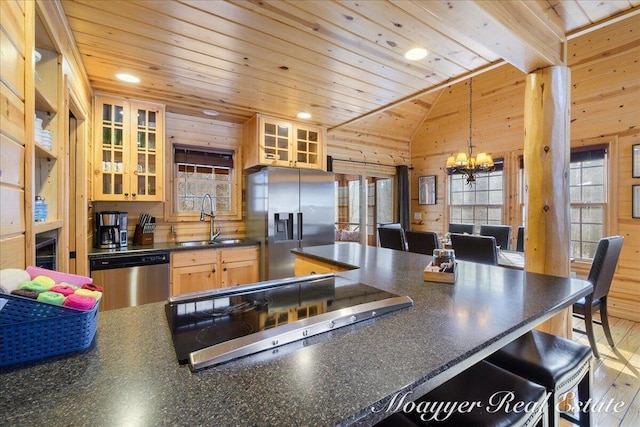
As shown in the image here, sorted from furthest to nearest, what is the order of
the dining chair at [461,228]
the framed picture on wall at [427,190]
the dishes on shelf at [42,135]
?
the framed picture on wall at [427,190] < the dining chair at [461,228] < the dishes on shelf at [42,135]

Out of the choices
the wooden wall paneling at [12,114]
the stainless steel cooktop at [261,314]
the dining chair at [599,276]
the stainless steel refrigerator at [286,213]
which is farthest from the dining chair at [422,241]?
the wooden wall paneling at [12,114]

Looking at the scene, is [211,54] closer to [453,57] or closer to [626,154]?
[453,57]

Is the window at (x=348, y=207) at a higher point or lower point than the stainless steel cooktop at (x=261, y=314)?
higher

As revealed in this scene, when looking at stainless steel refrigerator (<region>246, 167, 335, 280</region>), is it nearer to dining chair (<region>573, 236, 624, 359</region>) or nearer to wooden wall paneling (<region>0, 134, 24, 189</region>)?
wooden wall paneling (<region>0, 134, 24, 189</region>)

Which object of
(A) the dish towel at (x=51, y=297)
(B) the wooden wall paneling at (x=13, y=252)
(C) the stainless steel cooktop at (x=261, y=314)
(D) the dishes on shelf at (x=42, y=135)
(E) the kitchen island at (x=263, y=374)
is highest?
(D) the dishes on shelf at (x=42, y=135)

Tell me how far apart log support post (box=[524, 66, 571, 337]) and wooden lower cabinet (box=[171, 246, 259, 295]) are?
2.70 metres

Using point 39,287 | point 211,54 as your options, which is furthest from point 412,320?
point 211,54

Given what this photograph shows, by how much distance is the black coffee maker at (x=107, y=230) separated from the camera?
9.43 ft

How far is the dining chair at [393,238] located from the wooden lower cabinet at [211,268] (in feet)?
5.21

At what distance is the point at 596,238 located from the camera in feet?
12.6

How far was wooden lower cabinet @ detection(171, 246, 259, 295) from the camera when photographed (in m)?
3.03

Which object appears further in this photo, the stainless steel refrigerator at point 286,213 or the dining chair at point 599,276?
the stainless steel refrigerator at point 286,213

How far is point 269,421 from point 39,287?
639 mm

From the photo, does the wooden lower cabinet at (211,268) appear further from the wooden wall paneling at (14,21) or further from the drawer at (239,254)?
the wooden wall paneling at (14,21)
